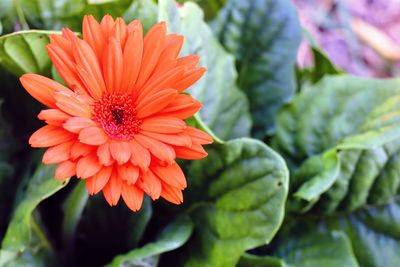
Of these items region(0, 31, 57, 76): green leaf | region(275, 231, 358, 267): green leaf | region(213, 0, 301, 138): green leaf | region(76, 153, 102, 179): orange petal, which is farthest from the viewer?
region(213, 0, 301, 138): green leaf

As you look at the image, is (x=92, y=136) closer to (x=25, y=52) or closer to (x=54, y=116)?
(x=54, y=116)

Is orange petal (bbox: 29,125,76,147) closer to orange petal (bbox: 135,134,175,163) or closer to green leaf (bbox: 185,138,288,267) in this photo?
orange petal (bbox: 135,134,175,163)

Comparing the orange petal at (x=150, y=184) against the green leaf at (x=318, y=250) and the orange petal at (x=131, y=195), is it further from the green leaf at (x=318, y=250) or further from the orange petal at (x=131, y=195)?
the green leaf at (x=318, y=250)

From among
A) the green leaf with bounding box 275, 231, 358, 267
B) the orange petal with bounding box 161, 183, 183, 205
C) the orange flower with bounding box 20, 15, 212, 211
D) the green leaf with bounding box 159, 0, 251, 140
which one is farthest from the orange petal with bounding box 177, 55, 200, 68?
the green leaf with bounding box 275, 231, 358, 267

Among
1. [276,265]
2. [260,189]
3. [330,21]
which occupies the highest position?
[260,189]

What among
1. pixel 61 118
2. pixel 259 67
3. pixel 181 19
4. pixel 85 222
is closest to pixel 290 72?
pixel 259 67

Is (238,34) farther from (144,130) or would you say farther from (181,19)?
(144,130)
